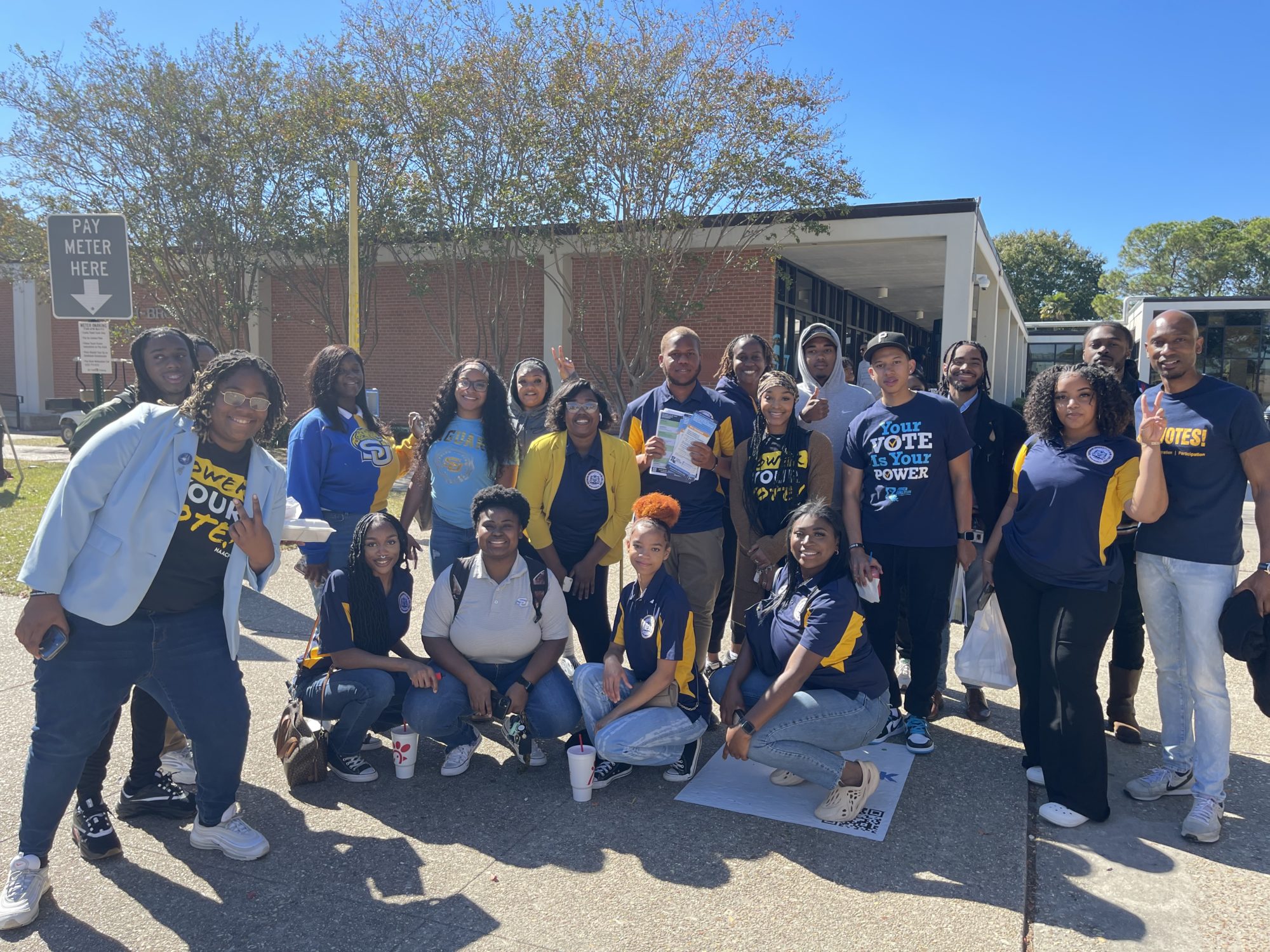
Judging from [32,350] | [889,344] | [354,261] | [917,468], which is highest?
[354,261]

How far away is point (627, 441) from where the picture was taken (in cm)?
489

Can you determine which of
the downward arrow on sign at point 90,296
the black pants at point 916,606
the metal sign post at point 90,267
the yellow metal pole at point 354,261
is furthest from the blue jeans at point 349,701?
the yellow metal pole at point 354,261

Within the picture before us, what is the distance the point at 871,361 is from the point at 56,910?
3819 millimetres

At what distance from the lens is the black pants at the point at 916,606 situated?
410 cm

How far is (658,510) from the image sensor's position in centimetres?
396

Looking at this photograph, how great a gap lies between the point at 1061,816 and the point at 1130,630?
4.42ft

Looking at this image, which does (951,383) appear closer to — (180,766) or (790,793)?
(790,793)

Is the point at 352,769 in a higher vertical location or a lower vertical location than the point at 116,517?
lower

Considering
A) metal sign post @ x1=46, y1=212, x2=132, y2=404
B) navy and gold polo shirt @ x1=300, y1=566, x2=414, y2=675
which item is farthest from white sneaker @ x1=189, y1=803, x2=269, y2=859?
metal sign post @ x1=46, y1=212, x2=132, y2=404

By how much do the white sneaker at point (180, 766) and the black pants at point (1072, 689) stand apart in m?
3.55

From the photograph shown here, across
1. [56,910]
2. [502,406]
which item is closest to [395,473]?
[502,406]

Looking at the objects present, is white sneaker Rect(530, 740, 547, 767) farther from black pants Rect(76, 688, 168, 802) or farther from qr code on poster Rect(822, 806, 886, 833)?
black pants Rect(76, 688, 168, 802)

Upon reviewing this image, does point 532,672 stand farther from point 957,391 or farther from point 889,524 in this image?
point 957,391

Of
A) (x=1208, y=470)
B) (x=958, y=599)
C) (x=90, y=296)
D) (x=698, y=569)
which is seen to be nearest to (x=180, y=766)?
(x=698, y=569)
